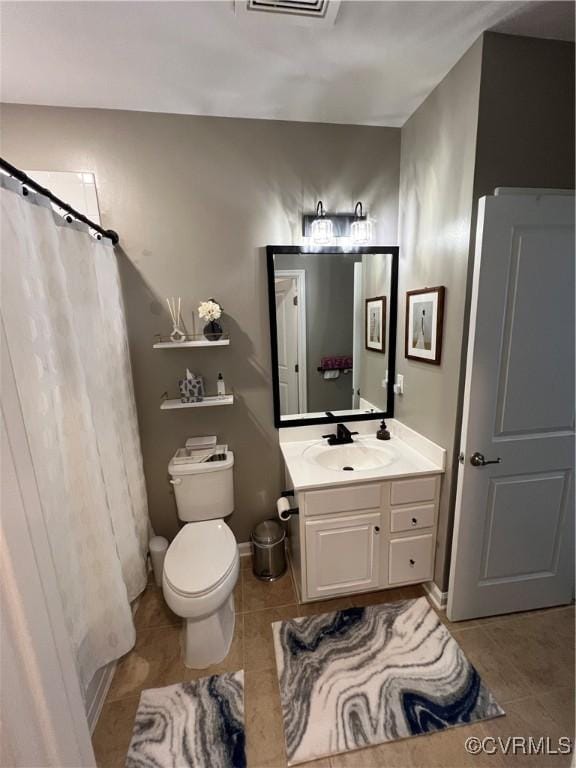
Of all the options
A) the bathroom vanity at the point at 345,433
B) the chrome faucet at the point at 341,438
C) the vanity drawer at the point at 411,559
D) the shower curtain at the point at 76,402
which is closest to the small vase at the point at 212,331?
the bathroom vanity at the point at 345,433

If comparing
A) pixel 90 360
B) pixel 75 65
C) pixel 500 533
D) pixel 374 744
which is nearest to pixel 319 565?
pixel 374 744

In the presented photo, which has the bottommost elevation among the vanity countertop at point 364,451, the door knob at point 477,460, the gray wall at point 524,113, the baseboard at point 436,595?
the baseboard at point 436,595

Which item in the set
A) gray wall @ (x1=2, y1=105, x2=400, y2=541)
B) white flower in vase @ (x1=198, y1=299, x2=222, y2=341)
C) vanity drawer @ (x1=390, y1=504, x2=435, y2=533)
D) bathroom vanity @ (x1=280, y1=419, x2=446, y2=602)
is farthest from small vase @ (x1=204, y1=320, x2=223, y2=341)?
vanity drawer @ (x1=390, y1=504, x2=435, y2=533)

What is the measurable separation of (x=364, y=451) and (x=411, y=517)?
451mm

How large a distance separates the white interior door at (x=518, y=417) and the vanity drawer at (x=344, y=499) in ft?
1.33

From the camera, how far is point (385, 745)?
1.22 meters

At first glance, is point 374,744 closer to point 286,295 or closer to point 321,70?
point 286,295

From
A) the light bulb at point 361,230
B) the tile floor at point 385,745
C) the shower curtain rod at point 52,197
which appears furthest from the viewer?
the light bulb at point 361,230

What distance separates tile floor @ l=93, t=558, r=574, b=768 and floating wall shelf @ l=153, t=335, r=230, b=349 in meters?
1.48

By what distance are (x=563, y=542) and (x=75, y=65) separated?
10.3 ft

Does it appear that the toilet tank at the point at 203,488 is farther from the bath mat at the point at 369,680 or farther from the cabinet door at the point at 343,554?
the bath mat at the point at 369,680

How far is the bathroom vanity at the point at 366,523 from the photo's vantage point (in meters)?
1.63

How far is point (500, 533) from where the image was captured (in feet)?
5.24

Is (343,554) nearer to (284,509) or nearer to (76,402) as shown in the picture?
(284,509)
